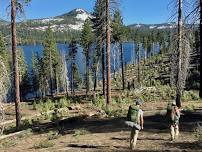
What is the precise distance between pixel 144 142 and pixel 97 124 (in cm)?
787

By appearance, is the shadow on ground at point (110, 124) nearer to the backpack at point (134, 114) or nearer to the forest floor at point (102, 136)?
the forest floor at point (102, 136)

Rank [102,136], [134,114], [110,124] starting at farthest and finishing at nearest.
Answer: [110,124] < [102,136] < [134,114]

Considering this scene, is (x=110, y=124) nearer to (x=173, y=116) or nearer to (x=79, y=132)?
(x=79, y=132)

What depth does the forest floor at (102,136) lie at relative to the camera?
18219mm

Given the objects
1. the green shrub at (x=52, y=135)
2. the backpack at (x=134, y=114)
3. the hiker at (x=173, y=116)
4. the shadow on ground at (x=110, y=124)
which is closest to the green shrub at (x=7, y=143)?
the green shrub at (x=52, y=135)

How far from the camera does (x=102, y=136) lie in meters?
21.7

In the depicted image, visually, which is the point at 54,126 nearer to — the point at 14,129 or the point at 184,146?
the point at 14,129

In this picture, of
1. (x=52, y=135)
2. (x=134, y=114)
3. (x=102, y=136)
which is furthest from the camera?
(x=52, y=135)

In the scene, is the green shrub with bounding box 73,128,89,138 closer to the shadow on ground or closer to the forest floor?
the forest floor

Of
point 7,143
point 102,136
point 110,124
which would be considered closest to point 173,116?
point 102,136

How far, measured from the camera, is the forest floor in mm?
18219

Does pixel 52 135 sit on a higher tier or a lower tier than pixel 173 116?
lower

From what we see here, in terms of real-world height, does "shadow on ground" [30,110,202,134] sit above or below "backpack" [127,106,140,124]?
below

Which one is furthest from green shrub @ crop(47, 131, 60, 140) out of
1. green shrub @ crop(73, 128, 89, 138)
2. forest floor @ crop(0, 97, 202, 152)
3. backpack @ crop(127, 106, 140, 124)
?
backpack @ crop(127, 106, 140, 124)
